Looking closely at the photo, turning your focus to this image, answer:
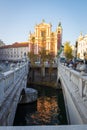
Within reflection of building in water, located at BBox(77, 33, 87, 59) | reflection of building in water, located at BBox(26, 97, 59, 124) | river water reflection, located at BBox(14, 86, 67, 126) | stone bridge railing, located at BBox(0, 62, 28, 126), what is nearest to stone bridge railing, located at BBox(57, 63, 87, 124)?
stone bridge railing, located at BBox(0, 62, 28, 126)

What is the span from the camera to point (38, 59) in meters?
59.7

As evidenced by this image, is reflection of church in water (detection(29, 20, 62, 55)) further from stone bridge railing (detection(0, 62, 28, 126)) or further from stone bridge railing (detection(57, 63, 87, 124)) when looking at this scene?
stone bridge railing (detection(57, 63, 87, 124))

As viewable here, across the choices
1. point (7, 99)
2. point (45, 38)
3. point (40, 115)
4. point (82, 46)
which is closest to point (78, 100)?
point (7, 99)

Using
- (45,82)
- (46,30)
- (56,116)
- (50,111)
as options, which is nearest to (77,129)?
(56,116)

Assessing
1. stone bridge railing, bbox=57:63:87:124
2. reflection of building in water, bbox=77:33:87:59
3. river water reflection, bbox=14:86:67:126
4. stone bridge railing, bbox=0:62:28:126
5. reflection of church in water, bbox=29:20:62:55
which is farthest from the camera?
reflection of building in water, bbox=77:33:87:59

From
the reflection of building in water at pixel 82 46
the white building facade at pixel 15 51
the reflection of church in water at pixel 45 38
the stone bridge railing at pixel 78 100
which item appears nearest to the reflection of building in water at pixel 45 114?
the stone bridge railing at pixel 78 100

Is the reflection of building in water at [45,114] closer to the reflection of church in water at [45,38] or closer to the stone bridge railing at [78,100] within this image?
the stone bridge railing at [78,100]

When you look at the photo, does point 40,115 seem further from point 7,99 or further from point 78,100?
point 78,100

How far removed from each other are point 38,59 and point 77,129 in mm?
57573

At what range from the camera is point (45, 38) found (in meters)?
70.3

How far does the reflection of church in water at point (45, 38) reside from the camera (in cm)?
6950

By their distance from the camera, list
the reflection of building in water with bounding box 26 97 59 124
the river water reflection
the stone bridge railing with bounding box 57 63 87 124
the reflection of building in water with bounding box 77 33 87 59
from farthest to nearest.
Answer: the reflection of building in water with bounding box 77 33 87 59
the reflection of building in water with bounding box 26 97 59 124
the river water reflection
the stone bridge railing with bounding box 57 63 87 124

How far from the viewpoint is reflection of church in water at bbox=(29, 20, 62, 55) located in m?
69.5

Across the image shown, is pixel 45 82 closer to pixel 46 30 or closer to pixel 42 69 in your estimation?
pixel 42 69
